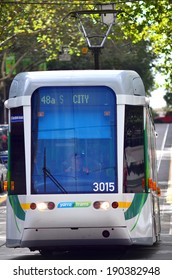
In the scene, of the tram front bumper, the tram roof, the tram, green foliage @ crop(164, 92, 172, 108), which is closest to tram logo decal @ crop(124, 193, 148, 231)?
the tram

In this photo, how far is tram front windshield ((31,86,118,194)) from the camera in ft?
59.6

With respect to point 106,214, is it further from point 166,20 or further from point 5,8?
point 5,8

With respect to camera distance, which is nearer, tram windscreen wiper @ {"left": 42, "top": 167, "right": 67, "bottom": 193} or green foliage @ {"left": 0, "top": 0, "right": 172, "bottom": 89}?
tram windscreen wiper @ {"left": 42, "top": 167, "right": 67, "bottom": 193}

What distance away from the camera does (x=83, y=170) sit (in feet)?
59.7

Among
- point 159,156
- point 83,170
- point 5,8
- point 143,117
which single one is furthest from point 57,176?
point 159,156

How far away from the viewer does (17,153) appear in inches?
723

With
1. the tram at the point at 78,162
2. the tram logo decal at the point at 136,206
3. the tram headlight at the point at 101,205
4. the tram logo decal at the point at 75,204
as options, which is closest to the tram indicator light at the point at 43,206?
the tram at the point at 78,162

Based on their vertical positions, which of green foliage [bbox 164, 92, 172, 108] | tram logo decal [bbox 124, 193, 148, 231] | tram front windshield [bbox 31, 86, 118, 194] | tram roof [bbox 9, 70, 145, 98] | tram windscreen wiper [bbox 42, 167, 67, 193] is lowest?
green foliage [bbox 164, 92, 172, 108]

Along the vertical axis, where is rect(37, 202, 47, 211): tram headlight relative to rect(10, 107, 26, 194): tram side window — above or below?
below

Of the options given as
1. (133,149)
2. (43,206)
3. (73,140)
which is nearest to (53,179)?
(43,206)

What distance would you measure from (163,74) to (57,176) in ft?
95.4

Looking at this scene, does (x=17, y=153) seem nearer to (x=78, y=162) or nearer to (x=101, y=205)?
(x=78, y=162)

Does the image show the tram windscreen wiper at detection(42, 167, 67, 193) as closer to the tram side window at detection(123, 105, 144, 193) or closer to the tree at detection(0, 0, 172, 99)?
the tram side window at detection(123, 105, 144, 193)

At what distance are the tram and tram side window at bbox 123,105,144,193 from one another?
0.02 metres
